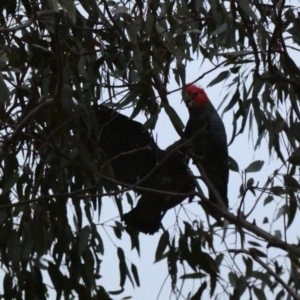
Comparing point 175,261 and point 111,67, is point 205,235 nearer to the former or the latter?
point 175,261

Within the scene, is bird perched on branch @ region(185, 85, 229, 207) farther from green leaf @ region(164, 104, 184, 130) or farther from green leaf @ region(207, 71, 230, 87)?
green leaf @ region(164, 104, 184, 130)

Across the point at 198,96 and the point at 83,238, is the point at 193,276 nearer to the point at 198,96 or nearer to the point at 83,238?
the point at 83,238

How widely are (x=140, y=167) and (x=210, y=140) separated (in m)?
0.38

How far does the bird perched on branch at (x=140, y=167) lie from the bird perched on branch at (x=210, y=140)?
14 cm

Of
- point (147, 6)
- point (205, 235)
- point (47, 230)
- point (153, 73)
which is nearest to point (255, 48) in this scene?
point (153, 73)

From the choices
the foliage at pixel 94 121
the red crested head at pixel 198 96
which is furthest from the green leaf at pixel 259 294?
the red crested head at pixel 198 96

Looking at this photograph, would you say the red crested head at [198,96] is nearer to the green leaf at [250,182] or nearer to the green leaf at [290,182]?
the green leaf at [290,182]

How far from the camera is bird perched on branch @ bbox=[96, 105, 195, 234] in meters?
2.12

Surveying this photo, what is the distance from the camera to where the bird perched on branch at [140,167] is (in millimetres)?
2115

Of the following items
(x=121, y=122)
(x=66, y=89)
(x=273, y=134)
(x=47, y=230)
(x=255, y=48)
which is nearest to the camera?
(x=66, y=89)

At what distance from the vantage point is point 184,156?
2170 mm

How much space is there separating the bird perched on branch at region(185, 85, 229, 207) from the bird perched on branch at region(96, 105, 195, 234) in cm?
14

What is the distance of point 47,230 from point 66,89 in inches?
18.3

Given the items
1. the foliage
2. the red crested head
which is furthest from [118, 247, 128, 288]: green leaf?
the red crested head
